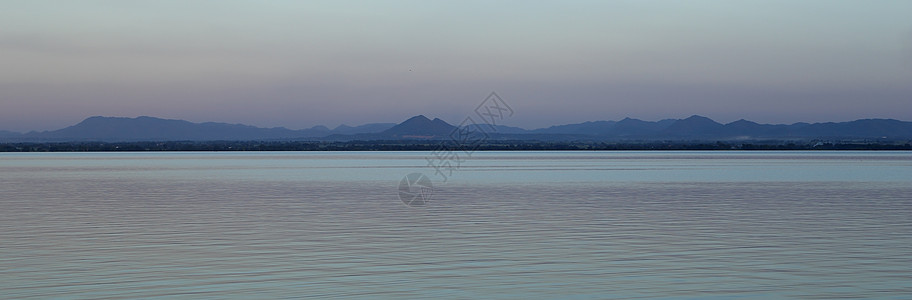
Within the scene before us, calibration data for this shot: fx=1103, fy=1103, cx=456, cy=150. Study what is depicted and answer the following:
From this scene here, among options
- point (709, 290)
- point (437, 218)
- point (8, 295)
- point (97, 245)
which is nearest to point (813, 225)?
point (437, 218)

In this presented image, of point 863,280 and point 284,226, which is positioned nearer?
point 863,280

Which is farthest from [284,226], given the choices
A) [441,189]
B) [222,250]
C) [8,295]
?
[441,189]

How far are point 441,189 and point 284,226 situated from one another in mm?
11815

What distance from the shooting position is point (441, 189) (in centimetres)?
2661

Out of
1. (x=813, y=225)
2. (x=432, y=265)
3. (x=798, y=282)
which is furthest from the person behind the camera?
(x=813, y=225)

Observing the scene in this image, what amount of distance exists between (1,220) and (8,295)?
7.97 m

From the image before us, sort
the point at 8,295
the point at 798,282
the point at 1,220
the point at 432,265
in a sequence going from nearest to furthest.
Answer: the point at 8,295
the point at 798,282
the point at 432,265
the point at 1,220

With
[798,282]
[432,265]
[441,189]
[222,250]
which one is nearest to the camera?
[798,282]

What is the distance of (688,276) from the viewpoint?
977 cm

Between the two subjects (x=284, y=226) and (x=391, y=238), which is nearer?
(x=391, y=238)

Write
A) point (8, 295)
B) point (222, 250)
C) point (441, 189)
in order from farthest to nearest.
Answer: point (441, 189) → point (222, 250) → point (8, 295)

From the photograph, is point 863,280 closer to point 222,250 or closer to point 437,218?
point 222,250

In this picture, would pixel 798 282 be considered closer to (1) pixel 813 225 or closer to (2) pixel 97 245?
(1) pixel 813 225

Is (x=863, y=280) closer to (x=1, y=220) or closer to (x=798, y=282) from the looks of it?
(x=798, y=282)
